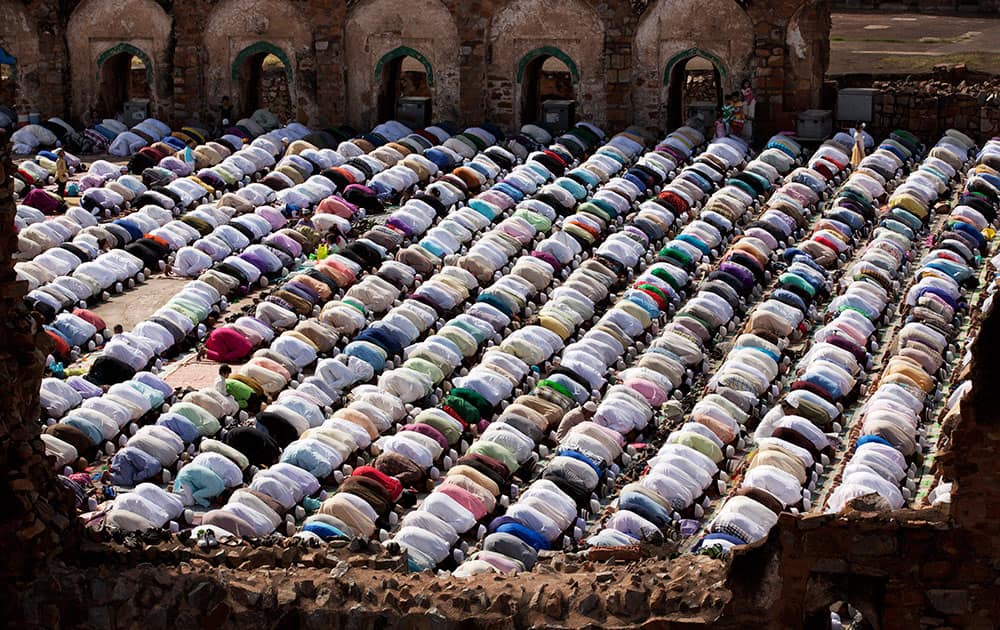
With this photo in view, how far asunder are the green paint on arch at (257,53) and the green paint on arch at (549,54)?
736cm

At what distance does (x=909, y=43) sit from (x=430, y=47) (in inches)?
862

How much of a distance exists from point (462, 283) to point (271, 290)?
190 inches

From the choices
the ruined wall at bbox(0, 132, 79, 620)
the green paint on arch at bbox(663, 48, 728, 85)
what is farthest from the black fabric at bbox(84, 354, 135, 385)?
the green paint on arch at bbox(663, 48, 728, 85)

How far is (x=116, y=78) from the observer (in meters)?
64.6

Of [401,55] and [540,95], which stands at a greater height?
[401,55]

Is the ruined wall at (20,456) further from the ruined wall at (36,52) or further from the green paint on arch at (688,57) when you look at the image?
the ruined wall at (36,52)

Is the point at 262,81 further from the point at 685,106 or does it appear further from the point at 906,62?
the point at 906,62

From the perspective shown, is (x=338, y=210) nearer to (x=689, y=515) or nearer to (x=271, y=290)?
(x=271, y=290)

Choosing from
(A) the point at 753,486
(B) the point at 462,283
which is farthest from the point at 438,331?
(A) the point at 753,486

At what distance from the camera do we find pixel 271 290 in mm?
48750

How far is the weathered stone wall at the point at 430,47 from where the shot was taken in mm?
58219

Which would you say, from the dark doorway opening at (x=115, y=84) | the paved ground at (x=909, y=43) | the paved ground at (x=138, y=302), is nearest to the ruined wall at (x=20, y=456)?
the paved ground at (x=138, y=302)

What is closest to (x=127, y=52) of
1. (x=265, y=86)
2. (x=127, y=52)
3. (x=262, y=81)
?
(x=127, y=52)

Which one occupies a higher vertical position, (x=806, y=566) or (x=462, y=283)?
(x=806, y=566)
